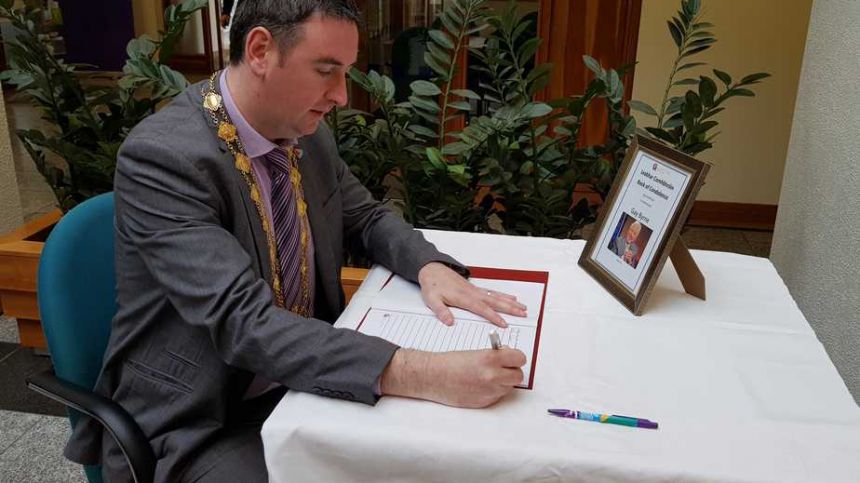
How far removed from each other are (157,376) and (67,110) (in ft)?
5.66

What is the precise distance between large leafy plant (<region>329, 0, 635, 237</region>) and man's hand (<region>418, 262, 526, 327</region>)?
876mm

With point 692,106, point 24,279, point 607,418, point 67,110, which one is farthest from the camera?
point 67,110

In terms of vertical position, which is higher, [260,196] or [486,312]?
[260,196]

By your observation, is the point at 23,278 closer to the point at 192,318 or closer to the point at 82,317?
the point at 82,317

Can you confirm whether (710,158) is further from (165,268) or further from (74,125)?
(165,268)

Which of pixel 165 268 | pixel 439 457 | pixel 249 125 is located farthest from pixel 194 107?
pixel 439 457

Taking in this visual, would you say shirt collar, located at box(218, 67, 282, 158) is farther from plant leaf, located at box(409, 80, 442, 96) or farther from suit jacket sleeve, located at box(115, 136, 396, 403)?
plant leaf, located at box(409, 80, 442, 96)

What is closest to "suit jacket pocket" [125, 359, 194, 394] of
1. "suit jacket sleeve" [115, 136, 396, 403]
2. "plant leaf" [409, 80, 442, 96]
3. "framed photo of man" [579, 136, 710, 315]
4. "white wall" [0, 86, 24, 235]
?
"suit jacket sleeve" [115, 136, 396, 403]

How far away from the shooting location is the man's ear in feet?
3.79

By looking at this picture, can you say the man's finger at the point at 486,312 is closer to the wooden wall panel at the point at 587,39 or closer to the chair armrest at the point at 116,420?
the chair armrest at the point at 116,420

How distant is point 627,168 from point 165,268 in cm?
85

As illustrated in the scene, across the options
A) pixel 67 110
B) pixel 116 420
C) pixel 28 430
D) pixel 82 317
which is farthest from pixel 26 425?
pixel 116 420

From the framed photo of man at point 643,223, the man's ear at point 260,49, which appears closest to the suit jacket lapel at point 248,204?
the man's ear at point 260,49

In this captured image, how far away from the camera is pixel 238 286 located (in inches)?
43.3
